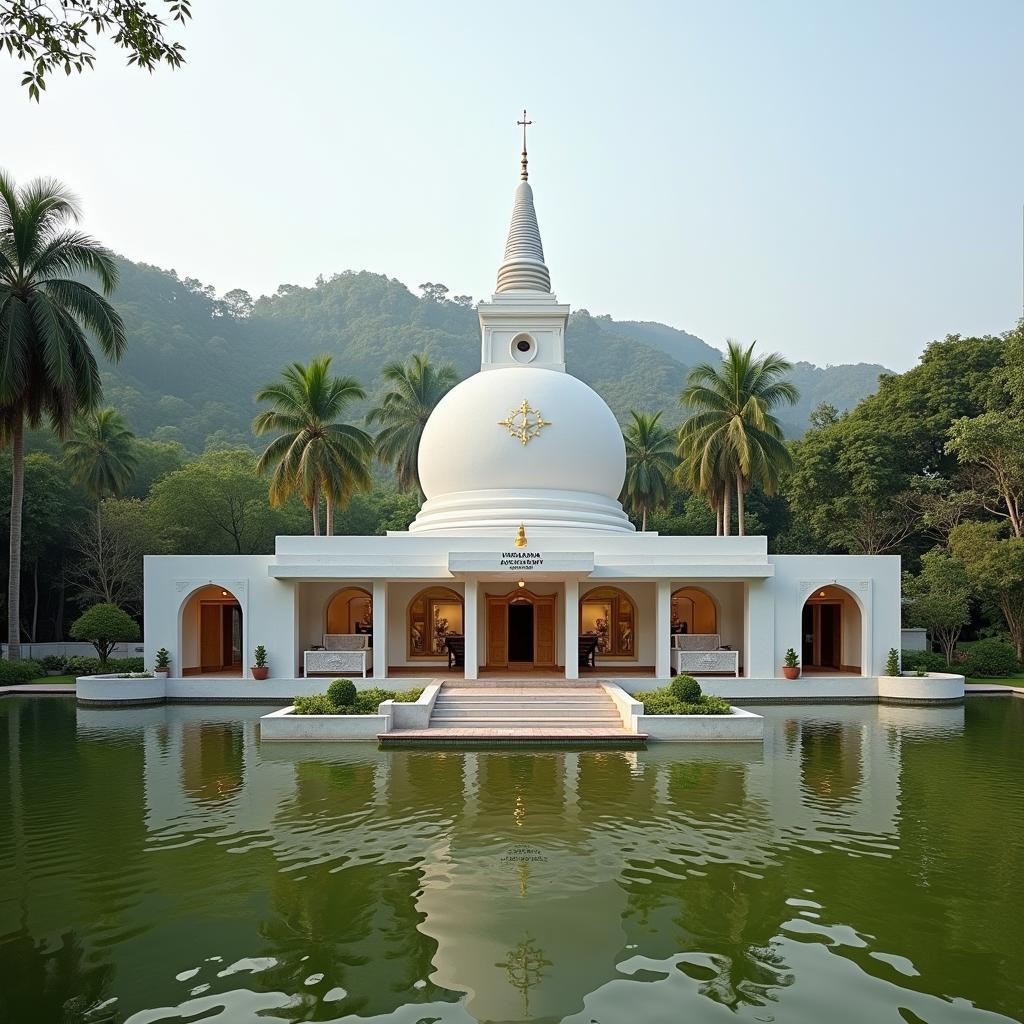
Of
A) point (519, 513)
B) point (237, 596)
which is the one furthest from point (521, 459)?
point (237, 596)

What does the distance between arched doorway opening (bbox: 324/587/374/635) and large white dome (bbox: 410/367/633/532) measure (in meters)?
2.94

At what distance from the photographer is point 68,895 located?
807 centimetres

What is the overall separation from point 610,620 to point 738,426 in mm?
10558

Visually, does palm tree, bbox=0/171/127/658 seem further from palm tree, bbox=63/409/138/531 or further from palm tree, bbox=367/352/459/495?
palm tree, bbox=367/352/459/495

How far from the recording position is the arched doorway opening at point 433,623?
80.8 feet

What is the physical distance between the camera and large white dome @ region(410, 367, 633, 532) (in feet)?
78.3

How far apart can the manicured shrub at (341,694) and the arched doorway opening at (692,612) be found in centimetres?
1172

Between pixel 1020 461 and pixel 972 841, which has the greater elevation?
pixel 1020 461

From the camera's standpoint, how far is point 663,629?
21.9 meters

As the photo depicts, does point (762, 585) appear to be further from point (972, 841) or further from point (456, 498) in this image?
point (972, 841)

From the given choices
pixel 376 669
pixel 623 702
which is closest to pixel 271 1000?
pixel 623 702

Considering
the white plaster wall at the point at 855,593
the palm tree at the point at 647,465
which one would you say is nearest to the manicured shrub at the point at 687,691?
the white plaster wall at the point at 855,593

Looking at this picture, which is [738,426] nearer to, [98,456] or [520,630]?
[520,630]

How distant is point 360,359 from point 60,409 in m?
47.6
